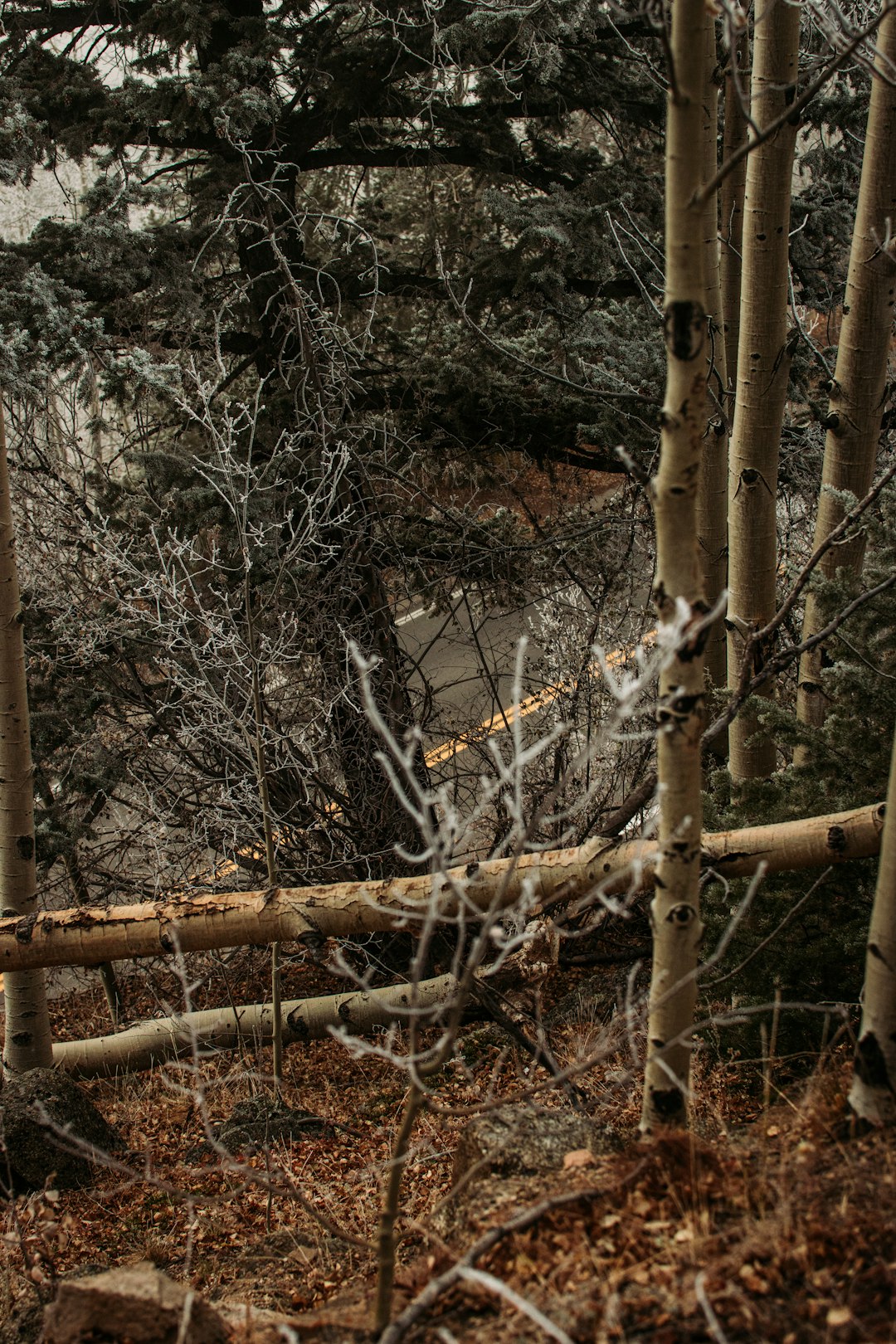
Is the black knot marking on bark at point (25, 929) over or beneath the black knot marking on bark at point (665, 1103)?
over

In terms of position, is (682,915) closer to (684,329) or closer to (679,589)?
(679,589)

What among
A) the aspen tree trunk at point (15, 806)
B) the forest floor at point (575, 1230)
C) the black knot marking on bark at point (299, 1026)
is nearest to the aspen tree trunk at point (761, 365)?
the forest floor at point (575, 1230)

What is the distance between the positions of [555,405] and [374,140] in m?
2.74

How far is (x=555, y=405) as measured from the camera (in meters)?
7.55

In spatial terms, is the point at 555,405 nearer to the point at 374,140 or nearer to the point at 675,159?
the point at 374,140

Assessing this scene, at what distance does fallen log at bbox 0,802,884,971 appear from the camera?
12.0ft

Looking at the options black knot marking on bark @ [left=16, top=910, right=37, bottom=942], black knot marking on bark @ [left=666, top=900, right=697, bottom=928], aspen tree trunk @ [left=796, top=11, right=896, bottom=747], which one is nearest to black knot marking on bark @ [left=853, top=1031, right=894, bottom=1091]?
black knot marking on bark @ [left=666, top=900, right=697, bottom=928]

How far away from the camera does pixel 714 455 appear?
5.79 m

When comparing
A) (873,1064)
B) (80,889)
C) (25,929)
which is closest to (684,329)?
(873,1064)

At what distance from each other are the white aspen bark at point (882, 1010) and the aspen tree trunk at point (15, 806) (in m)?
3.85

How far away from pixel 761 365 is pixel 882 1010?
3283mm

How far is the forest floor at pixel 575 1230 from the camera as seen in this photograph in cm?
233

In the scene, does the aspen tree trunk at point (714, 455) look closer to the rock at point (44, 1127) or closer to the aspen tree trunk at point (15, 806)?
the aspen tree trunk at point (15, 806)

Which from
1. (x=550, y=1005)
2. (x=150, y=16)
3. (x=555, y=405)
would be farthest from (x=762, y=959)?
(x=150, y=16)
